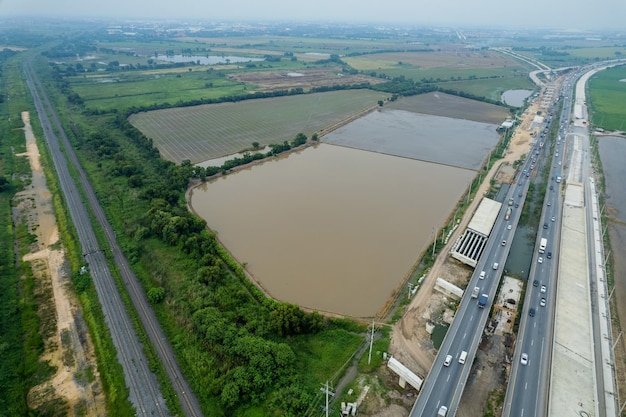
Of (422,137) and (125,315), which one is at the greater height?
(422,137)

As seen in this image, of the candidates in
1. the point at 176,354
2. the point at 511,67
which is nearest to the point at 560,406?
the point at 176,354

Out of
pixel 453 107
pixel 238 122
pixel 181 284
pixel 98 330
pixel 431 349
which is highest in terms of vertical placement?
pixel 453 107

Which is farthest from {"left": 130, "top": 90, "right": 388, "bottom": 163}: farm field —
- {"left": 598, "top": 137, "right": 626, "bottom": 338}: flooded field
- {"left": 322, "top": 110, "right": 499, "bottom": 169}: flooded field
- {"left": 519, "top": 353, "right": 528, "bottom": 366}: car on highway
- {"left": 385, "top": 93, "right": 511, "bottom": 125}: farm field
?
{"left": 519, "top": 353, "right": 528, "bottom": 366}: car on highway

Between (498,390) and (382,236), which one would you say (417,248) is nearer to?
(382,236)

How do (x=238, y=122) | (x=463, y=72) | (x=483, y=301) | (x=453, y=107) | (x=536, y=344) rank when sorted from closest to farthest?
(x=536, y=344) → (x=483, y=301) → (x=238, y=122) → (x=453, y=107) → (x=463, y=72)

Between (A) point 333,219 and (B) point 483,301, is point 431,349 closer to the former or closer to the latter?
(B) point 483,301

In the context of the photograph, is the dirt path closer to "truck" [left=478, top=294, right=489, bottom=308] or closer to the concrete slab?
"truck" [left=478, top=294, right=489, bottom=308]

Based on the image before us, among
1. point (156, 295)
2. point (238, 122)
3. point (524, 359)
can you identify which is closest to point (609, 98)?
point (238, 122)
